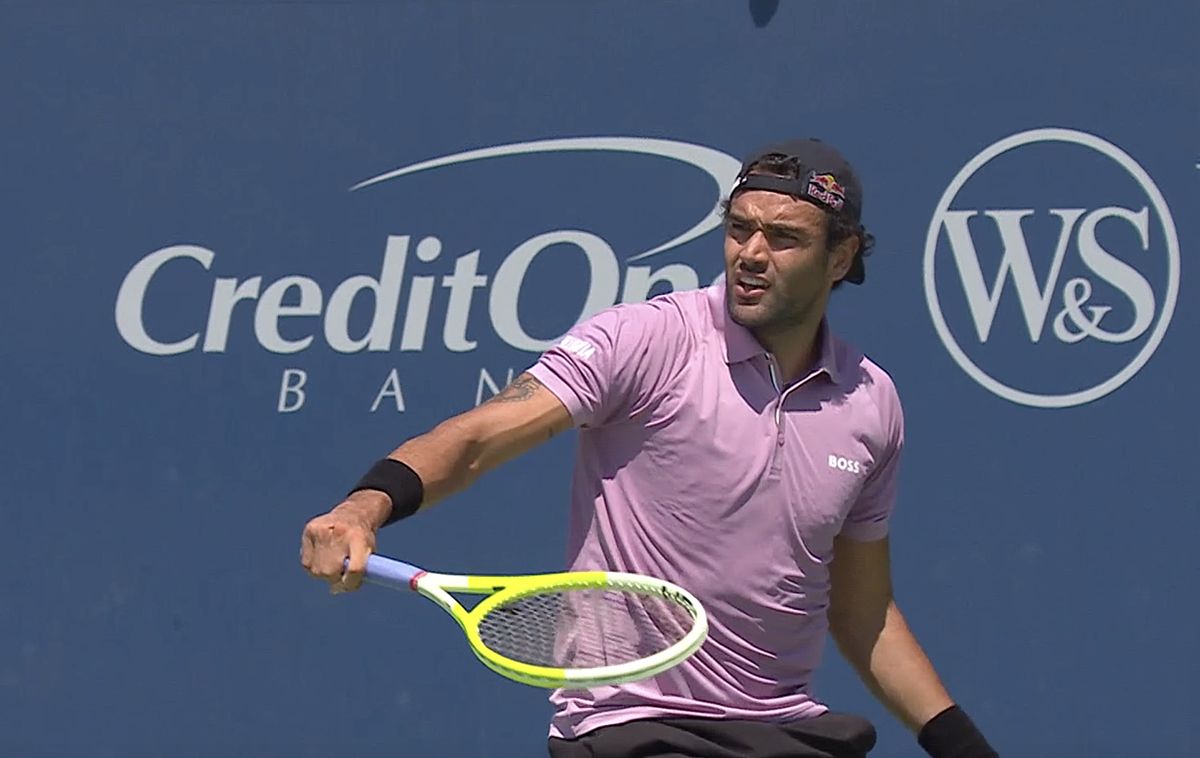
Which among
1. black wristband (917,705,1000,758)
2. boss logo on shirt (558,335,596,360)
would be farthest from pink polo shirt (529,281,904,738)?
black wristband (917,705,1000,758)

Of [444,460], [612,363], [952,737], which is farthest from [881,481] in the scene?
[444,460]

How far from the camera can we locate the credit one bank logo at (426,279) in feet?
16.6

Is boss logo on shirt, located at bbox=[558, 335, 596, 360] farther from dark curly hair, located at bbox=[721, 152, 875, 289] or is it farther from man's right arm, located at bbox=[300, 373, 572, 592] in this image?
dark curly hair, located at bbox=[721, 152, 875, 289]

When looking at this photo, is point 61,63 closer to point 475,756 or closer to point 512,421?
point 475,756

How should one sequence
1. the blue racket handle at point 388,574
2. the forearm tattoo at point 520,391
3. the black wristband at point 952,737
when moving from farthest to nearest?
1. the black wristband at point 952,737
2. the forearm tattoo at point 520,391
3. the blue racket handle at point 388,574

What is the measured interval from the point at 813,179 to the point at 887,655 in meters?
0.76

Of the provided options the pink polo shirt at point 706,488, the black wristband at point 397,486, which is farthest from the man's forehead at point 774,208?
the black wristband at point 397,486

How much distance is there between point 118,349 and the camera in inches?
201

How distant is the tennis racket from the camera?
2.86 m

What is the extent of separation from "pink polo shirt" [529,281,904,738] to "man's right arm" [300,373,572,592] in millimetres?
54

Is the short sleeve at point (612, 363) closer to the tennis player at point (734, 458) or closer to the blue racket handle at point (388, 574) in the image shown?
the tennis player at point (734, 458)

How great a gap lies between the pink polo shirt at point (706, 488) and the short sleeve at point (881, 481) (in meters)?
0.09

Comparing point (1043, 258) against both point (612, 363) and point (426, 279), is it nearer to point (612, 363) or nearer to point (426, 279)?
point (426, 279)

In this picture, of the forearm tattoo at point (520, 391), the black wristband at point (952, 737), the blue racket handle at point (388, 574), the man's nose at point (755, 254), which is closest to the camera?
the blue racket handle at point (388, 574)
